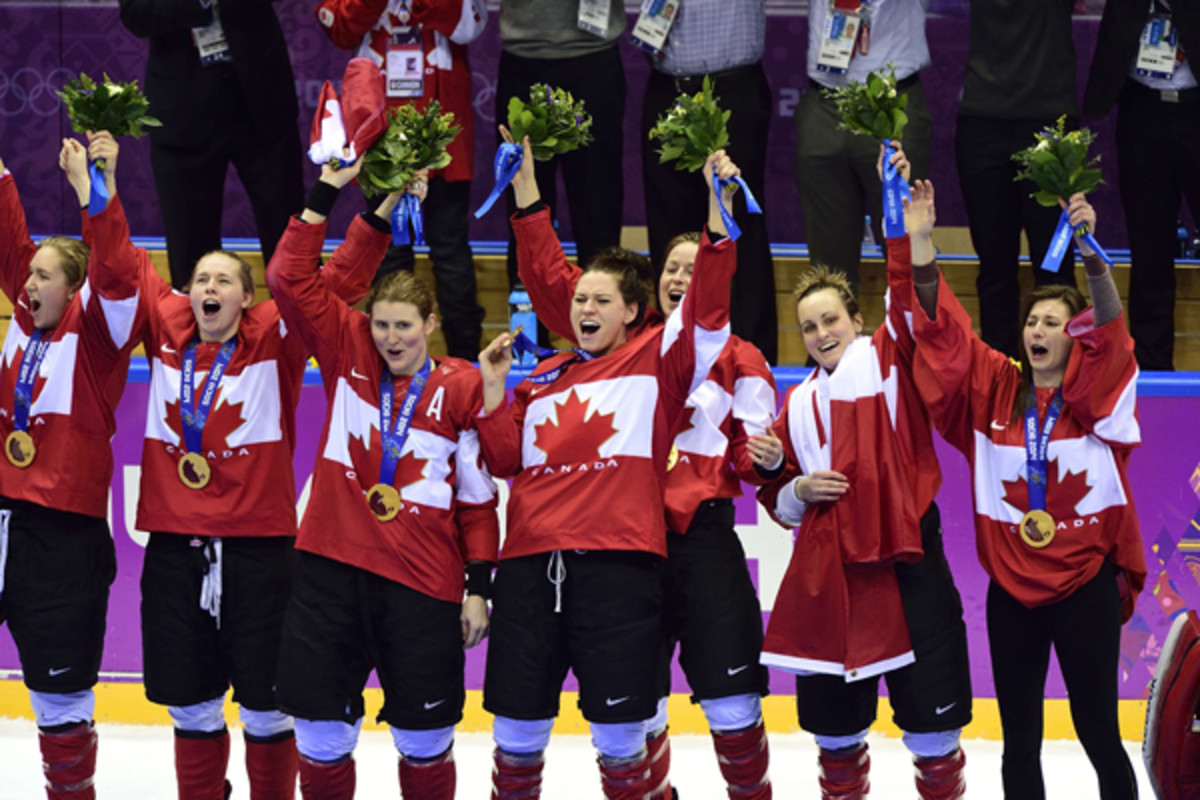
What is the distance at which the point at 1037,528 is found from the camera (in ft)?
13.5

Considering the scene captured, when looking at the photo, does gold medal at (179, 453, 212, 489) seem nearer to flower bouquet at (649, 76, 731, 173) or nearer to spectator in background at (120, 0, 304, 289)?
flower bouquet at (649, 76, 731, 173)

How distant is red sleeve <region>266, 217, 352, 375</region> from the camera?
165 inches

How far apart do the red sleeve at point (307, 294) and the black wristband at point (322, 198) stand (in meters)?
0.05

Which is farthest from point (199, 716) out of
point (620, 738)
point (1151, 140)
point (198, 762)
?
point (1151, 140)

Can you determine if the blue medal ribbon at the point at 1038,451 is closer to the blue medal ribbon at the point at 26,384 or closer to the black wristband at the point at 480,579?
the black wristband at the point at 480,579

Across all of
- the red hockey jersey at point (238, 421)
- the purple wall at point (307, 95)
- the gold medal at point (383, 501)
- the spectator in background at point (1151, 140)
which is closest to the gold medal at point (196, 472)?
the red hockey jersey at point (238, 421)

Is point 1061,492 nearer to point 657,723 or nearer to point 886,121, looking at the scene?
point 886,121

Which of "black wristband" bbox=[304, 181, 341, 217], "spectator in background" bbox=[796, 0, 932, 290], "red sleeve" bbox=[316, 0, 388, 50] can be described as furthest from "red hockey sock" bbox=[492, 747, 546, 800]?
"red sleeve" bbox=[316, 0, 388, 50]

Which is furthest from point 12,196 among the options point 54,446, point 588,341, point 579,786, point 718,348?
point 579,786

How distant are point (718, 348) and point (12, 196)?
91.0 inches

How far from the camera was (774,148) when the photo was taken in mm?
7465

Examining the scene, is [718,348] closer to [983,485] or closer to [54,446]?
[983,485]

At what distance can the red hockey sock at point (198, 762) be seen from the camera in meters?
4.52

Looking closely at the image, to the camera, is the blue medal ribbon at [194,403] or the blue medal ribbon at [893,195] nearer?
the blue medal ribbon at [893,195]
